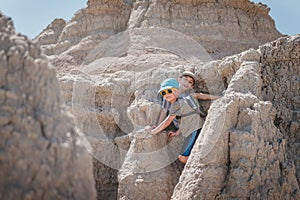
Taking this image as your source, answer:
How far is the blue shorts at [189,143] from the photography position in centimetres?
436

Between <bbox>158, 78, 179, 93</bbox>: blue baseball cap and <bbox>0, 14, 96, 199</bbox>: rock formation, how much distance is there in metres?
2.42

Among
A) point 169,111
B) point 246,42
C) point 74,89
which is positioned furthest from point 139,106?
point 246,42

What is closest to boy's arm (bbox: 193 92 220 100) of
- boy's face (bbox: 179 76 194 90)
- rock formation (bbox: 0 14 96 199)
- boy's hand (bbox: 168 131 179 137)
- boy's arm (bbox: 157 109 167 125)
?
boy's face (bbox: 179 76 194 90)

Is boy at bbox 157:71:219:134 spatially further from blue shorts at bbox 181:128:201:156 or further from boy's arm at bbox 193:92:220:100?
blue shorts at bbox 181:128:201:156

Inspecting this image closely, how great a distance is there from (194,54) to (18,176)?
8.53 metres

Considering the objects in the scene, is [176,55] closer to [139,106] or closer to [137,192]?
[139,106]

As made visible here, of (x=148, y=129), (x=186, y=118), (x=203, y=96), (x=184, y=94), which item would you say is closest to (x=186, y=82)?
(x=184, y=94)

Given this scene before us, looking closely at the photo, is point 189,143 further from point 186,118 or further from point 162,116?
point 162,116

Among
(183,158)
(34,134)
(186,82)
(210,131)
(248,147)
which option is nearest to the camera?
(34,134)

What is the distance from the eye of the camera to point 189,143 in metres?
4.38

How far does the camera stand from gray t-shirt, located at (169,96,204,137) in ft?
14.7

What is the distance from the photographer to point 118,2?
11812 millimetres

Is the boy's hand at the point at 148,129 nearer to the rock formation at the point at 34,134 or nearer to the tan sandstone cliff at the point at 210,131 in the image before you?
the tan sandstone cliff at the point at 210,131

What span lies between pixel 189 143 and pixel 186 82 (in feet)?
2.54
